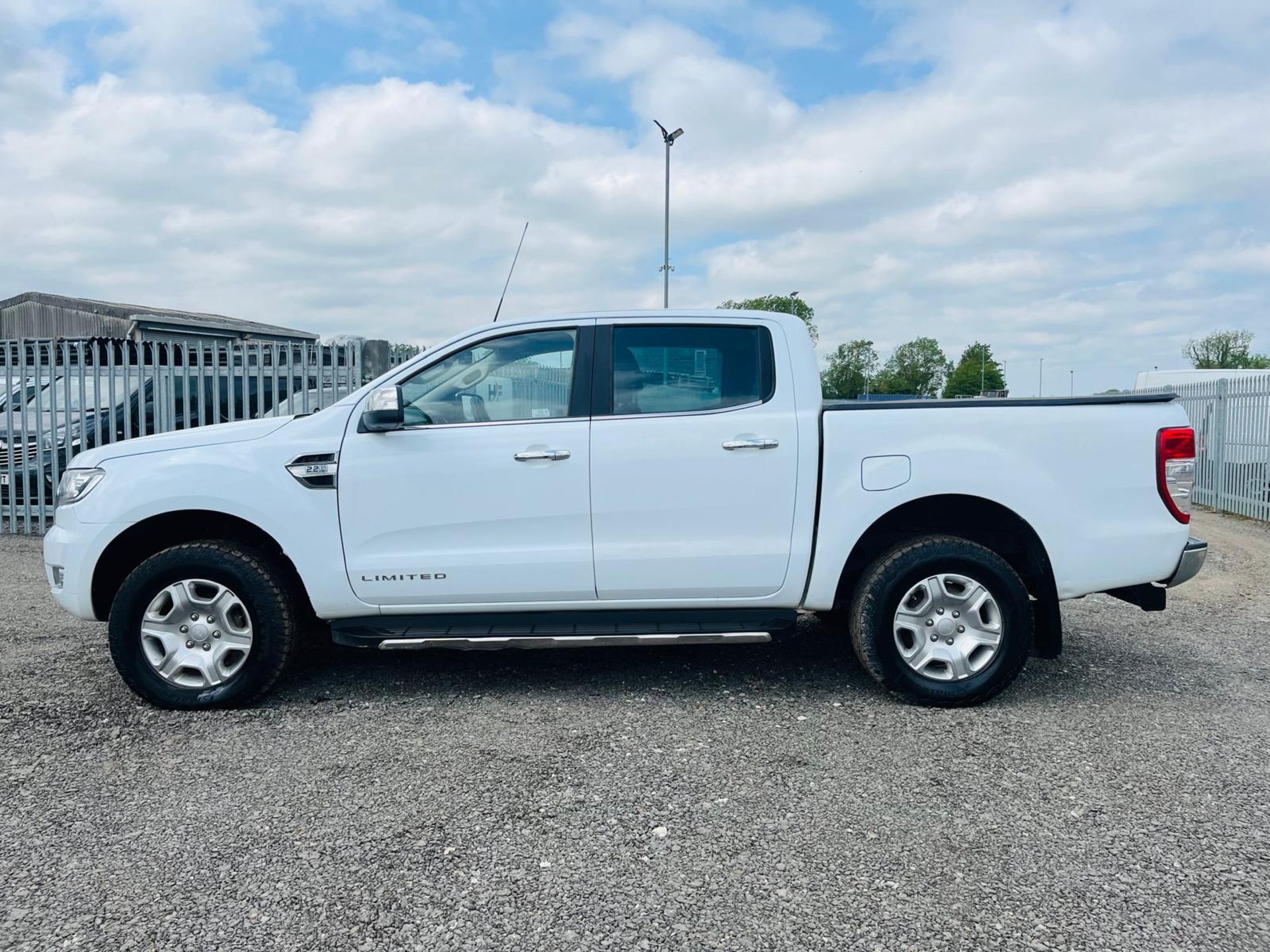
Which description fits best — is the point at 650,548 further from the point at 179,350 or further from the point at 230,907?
the point at 179,350

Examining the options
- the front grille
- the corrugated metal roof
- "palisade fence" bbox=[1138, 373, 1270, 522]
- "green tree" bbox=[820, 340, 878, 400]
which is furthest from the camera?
"green tree" bbox=[820, 340, 878, 400]

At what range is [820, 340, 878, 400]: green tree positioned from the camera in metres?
80.1

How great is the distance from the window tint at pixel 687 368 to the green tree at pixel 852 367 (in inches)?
2879

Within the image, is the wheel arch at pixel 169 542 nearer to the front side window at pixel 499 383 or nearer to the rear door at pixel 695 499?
the front side window at pixel 499 383

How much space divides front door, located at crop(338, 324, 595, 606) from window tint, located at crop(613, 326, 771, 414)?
37 cm

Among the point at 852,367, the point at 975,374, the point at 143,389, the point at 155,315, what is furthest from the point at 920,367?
the point at 143,389

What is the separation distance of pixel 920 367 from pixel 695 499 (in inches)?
4336

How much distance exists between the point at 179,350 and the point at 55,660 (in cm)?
605

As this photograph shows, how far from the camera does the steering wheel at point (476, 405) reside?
4.43 metres

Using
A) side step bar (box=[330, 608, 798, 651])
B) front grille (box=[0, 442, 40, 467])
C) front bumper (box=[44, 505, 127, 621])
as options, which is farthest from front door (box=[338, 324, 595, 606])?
front grille (box=[0, 442, 40, 467])

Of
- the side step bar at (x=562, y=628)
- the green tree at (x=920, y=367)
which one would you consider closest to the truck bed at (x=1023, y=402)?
the side step bar at (x=562, y=628)

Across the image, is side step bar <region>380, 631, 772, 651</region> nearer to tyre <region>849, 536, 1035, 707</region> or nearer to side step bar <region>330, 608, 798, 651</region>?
side step bar <region>330, 608, 798, 651</region>

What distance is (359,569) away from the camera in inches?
170

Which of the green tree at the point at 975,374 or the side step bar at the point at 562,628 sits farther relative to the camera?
the green tree at the point at 975,374
